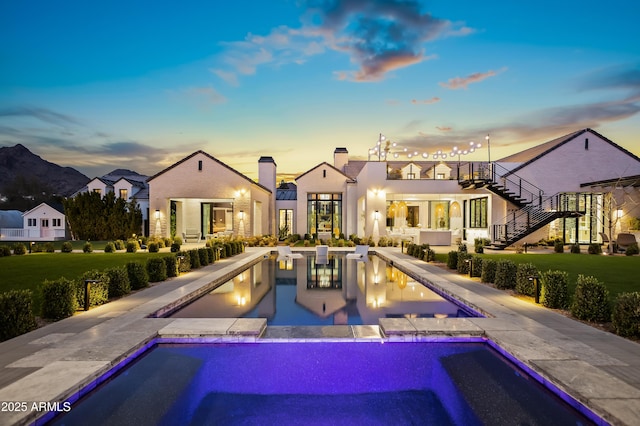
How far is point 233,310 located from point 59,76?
987 inches

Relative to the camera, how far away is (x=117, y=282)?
343 inches

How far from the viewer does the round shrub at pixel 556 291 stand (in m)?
7.50

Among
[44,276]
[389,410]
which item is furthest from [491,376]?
[44,276]

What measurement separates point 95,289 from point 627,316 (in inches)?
408

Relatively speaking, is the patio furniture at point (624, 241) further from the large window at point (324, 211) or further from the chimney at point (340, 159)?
the chimney at point (340, 159)

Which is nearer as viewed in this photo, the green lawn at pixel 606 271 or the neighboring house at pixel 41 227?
the green lawn at pixel 606 271

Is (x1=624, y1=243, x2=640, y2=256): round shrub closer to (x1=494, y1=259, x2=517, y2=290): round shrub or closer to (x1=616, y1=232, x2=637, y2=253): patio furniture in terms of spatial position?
(x1=616, y1=232, x2=637, y2=253): patio furniture

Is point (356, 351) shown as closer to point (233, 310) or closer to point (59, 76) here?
point (233, 310)

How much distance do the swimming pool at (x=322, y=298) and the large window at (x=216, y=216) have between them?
17918 mm

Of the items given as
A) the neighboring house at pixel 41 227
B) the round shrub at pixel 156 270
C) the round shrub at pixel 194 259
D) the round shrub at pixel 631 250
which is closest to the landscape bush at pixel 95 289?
the round shrub at pixel 156 270

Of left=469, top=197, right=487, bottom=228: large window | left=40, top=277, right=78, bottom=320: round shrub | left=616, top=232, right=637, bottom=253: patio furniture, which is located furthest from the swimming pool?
left=616, top=232, right=637, bottom=253: patio furniture

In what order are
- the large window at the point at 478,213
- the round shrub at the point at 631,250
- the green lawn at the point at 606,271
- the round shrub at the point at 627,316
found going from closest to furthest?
the round shrub at the point at 627,316
the green lawn at the point at 606,271
the round shrub at the point at 631,250
the large window at the point at 478,213

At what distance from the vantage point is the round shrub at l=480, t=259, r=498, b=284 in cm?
1054

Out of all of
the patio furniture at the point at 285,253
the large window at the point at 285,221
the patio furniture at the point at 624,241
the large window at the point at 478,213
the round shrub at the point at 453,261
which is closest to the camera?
the round shrub at the point at 453,261
